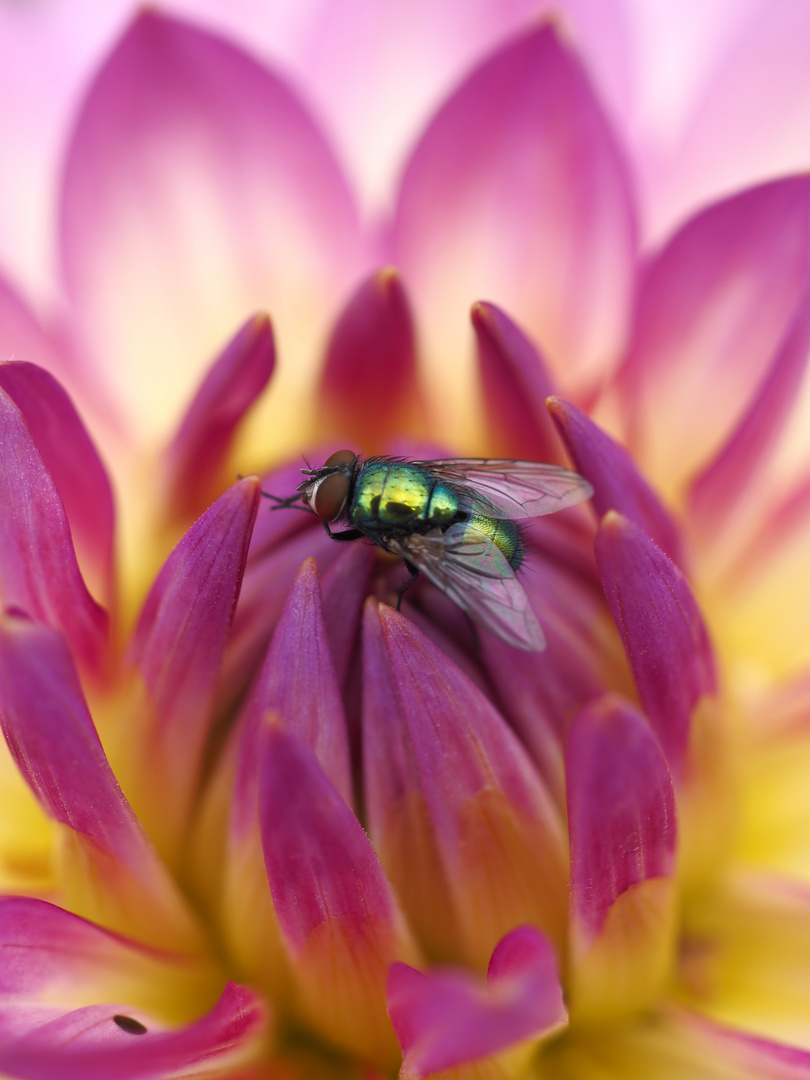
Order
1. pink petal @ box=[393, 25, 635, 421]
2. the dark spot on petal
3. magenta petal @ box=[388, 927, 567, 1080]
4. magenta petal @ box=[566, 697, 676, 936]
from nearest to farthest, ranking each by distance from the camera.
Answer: magenta petal @ box=[388, 927, 567, 1080], magenta petal @ box=[566, 697, 676, 936], the dark spot on petal, pink petal @ box=[393, 25, 635, 421]

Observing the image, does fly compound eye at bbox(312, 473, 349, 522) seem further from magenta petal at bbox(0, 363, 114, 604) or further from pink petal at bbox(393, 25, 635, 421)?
pink petal at bbox(393, 25, 635, 421)

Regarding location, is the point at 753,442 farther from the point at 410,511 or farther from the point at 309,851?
the point at 309,851

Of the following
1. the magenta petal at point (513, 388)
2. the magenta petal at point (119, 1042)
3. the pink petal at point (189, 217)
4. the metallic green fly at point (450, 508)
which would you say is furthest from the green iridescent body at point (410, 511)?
the magenta petal at point (119, 1042)

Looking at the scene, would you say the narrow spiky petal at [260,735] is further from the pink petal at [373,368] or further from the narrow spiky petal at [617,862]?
the pink petal at [373,368]

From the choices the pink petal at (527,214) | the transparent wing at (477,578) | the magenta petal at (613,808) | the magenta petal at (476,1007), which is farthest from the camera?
the pink petal at (527,214)

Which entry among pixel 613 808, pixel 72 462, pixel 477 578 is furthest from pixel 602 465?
pixel 72 462

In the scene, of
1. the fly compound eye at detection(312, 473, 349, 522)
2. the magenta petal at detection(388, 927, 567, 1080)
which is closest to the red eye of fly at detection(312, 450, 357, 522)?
the fly compound eye at detection(312, 473, 349, 522)

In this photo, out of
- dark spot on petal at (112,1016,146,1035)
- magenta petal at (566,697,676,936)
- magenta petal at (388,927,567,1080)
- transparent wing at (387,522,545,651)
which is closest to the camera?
magenta petal at (388,927,567,1080)
